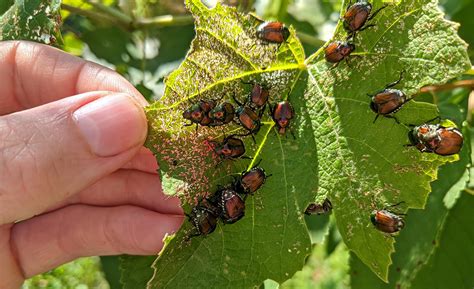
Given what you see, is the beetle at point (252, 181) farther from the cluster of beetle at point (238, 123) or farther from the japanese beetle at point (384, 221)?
the japanese beetle at point (384, 221)

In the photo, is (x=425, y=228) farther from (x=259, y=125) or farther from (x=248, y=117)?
(x=248, y=117)

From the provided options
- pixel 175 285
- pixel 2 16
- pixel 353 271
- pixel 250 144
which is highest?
pixel 2 16

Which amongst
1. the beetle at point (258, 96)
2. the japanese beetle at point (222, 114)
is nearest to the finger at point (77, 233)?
the japanese beetle at point (222, 114)

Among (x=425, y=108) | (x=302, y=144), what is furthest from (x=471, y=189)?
(x=302, y=144)

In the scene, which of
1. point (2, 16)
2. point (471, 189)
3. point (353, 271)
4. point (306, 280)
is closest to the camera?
point (2, 16)

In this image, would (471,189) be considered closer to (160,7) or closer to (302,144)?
(302,144)

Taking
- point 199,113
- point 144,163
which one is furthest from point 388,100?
point 144,163
